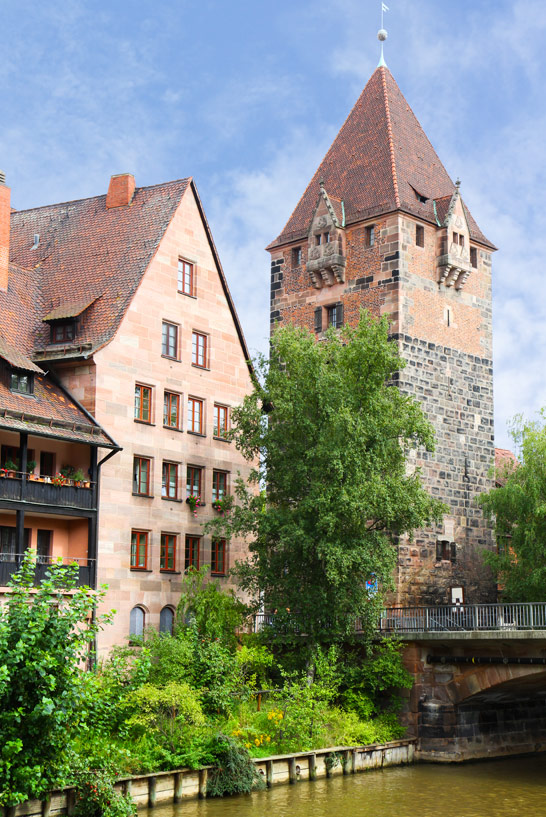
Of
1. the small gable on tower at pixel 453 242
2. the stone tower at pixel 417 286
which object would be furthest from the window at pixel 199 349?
the small gable on tower at pixel 453 242

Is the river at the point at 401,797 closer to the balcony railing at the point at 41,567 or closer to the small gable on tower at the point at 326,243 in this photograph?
the balcony railing at the point at 41,567

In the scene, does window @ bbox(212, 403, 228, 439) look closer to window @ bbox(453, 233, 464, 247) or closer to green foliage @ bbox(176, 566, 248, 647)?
green foliage @ bbox(176, 566, 248, 647)

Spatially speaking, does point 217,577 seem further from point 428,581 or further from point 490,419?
point 490,419

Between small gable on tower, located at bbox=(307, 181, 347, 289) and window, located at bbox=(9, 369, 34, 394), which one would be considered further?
small gable on tower, located at bbox=(307, 181, 347, 289)

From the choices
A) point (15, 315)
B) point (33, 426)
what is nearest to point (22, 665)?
point (33, 426)

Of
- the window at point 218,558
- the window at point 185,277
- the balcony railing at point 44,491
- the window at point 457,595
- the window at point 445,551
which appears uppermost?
the window at point 185,277

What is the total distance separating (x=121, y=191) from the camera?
1781 inches

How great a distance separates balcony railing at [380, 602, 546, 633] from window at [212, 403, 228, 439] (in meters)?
8.68

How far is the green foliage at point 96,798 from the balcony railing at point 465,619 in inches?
594

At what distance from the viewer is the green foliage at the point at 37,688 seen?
75.7 feet

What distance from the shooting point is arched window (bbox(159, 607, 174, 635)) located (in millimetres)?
39969

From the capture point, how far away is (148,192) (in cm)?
4472

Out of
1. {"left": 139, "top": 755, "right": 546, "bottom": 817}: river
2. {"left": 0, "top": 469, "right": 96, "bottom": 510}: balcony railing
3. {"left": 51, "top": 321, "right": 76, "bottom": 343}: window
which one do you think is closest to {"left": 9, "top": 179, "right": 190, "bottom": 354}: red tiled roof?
{"left": 51, "top": 321, "right": 76, "bottom": 343}: window

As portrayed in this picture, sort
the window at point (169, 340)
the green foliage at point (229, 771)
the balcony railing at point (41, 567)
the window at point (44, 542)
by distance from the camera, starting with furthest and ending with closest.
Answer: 1. the window at point (169, 340)
2. the window at point (44, 542)
3. the balcony railing at point (41, 567)
4. the green foliage at point (229, 771)
